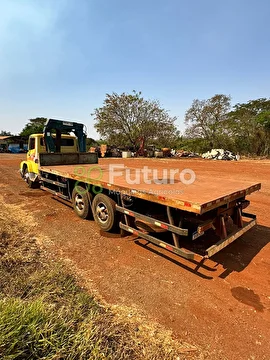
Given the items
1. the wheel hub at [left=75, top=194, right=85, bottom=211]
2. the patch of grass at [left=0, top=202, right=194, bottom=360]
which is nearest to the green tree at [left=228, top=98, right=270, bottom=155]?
the wheel hub at [left=75, top=194, right=85, bottom=211]

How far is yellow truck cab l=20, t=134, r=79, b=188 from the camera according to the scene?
8203 mm

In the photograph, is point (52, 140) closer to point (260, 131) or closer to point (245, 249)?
point (245, 249)

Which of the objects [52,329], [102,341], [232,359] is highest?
[52,329]

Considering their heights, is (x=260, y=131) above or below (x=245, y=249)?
above

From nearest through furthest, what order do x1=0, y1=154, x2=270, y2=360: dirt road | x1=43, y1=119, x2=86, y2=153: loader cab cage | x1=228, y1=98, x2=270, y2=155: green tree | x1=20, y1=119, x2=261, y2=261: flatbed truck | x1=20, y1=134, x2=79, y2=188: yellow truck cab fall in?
x1=0, y1=154, x2=270, y2=360: dirt road
x1=20, y1=119, x2=261, y2=261: flatbed truck
x1=43, y1=119, x2=86, y2=153: loader cab cage
x1=20, y1=134, x2=79, y2=188: yellow truck cab
x1=228, y1=98, x2=270, y2=155: green tree

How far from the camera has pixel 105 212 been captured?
4.71 meters

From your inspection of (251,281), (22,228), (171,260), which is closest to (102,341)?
(171,260)

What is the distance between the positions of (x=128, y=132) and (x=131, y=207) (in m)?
27.3

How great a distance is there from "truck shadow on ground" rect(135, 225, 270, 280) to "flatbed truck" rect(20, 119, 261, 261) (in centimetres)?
23

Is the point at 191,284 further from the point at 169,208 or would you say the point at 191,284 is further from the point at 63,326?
the point at 63,326

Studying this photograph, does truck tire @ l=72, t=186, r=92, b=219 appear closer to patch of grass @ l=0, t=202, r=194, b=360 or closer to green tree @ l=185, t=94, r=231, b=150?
patch of grass @ l=0, t=202, r=194, b=360

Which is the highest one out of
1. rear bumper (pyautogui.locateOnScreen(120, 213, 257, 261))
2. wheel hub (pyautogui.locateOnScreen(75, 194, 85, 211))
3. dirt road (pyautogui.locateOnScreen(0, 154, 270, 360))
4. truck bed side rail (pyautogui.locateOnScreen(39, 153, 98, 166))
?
truck bed side rail (pyautogui.locateOnScreen(39, 153, 98, 166))

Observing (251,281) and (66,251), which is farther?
(66,251)

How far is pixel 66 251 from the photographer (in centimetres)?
395
